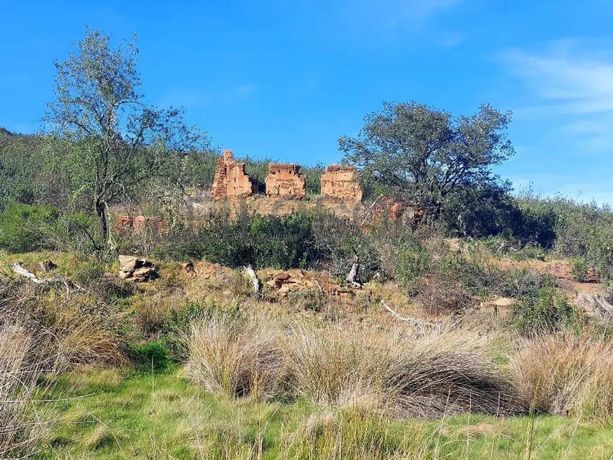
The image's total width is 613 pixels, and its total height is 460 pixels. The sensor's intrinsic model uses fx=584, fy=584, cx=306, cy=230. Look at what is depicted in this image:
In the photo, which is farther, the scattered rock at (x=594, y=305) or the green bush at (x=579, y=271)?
the green bush at (x=579, y=271)

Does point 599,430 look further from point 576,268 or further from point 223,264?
point 576,268

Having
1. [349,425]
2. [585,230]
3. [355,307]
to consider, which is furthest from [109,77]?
[585,230]

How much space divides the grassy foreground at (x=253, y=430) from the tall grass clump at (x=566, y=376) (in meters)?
0.32

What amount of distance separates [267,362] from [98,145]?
11.8 m

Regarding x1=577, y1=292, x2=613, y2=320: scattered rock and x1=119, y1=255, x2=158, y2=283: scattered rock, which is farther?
x1=119, y1=255, x2=158, y2=283: scattered rock

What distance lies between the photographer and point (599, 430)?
5492 mm

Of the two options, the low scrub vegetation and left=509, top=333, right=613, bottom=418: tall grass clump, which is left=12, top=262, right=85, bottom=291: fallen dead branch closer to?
the low scrub vegetation

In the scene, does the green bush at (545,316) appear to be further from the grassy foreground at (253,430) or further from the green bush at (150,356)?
the green bush at (150,356)

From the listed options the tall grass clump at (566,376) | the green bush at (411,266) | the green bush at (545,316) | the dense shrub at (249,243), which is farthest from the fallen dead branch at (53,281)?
the green bush at (411,266)

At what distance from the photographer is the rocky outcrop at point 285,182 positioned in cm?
2994

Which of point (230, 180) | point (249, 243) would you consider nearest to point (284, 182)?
point (230, 180)

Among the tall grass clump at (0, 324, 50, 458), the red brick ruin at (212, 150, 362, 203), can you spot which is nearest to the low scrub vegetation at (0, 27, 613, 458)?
the tall grass clump at (0, 324, 50, 458)

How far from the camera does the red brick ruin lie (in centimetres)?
2867

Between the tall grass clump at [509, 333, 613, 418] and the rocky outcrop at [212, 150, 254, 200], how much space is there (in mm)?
24435
